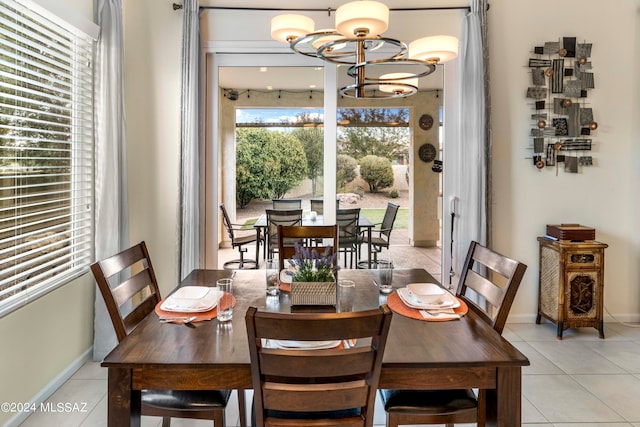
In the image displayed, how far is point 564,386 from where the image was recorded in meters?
2.58

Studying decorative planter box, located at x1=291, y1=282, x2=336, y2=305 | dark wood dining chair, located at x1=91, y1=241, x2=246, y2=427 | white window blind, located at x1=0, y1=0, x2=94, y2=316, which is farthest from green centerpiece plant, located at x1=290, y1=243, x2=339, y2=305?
white window blind, located at x1=0, y1=0, x2=94, y2=316

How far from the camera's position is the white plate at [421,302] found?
5.79 ft

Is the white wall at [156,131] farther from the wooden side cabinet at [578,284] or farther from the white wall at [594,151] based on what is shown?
the wooden side cabinet at [578,284]

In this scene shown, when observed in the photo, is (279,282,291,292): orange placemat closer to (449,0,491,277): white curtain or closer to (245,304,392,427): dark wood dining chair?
(245,304,392,427): dark wood dining chair

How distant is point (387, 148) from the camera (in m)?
3.74

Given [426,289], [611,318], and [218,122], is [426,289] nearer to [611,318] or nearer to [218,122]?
[218,122]

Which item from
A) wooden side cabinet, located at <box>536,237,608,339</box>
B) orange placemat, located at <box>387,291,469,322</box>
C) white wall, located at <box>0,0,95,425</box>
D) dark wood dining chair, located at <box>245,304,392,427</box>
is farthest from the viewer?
wooden side cabinet, located at <box>536,237,608,339</box>

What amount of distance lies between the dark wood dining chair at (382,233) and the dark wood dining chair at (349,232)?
0.06 metres

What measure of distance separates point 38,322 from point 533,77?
4047 mm

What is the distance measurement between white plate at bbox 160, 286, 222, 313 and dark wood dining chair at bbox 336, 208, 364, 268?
2031mm

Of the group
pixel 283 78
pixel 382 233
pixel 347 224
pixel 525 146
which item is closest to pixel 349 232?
pixel 347 224

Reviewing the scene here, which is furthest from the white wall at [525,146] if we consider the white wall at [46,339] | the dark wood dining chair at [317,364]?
the dark wood dining chair at [317,364]

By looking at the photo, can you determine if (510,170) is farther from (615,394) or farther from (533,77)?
(615,394)

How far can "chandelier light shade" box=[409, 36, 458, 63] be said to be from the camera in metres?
1.99
